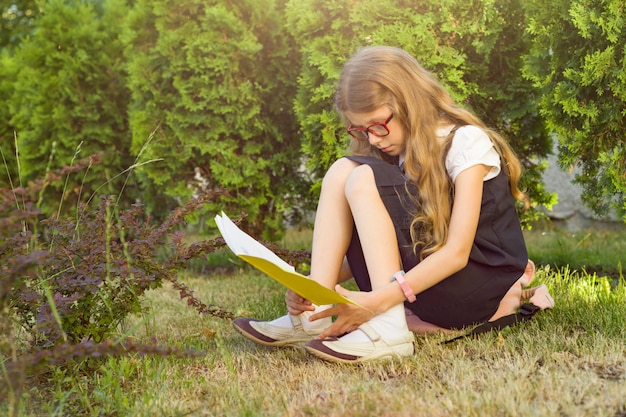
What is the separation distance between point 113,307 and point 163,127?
2499mm

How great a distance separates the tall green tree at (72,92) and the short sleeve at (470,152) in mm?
3493

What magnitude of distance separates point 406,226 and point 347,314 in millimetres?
371

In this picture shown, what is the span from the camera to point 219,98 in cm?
456

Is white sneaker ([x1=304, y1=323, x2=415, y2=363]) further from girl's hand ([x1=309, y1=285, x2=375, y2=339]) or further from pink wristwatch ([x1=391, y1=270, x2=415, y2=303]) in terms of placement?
pink wristwatch ([x1=391, y1=270, x2=415, y2=303])

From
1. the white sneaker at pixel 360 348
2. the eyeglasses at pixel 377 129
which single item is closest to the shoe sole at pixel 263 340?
the white sneaker at pixel 360 348

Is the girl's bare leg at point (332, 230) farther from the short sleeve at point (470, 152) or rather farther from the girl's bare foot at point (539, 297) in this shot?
the girl's bare foot at point (539, 297)

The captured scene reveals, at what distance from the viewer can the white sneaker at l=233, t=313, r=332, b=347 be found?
2.55m

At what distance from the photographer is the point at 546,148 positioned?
14.1ft

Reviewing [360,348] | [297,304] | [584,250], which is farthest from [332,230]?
[584,250]

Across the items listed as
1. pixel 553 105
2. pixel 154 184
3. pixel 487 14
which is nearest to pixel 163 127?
pixel 154 184

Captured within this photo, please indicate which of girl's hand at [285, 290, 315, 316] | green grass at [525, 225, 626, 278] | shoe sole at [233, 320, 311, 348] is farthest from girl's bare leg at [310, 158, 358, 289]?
green grass at [525, 225, 626, 278]

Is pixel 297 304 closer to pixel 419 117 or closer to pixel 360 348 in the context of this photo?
pixel 360 348

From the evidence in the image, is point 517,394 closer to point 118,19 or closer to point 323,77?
point 323,77

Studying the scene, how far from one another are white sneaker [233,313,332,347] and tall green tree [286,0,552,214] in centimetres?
147
